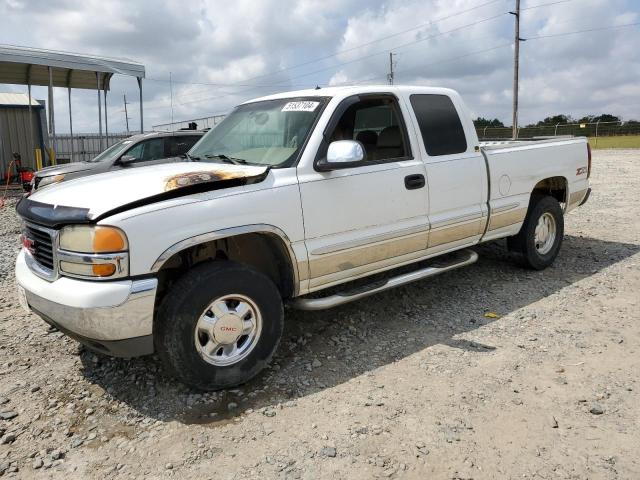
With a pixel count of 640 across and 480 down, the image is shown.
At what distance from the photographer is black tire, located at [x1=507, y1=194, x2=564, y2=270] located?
586cm

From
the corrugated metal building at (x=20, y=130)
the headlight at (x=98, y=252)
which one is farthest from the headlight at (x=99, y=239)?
the corrugated metal building at (x=20, y=130)

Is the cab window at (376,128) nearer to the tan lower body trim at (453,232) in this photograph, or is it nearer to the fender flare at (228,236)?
the tan lower body trim at (453,232)

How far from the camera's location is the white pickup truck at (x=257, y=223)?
3098mm

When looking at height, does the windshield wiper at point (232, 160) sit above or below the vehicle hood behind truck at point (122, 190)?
above

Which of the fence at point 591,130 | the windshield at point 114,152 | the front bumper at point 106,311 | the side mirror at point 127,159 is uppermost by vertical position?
the fence at point 591,130

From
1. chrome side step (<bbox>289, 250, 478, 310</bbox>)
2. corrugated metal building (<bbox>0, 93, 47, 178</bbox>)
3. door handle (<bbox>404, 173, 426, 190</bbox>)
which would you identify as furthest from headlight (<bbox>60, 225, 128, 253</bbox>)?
corrugated metal building (<bbox>0, 93, 47, 178</bbox>)

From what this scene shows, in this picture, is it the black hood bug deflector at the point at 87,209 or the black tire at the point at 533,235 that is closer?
the black hood bug deflector at the point at 87,209

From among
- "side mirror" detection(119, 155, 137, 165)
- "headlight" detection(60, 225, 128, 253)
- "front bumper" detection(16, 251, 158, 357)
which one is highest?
"side mirror" detection(119, 155, 137, 165)

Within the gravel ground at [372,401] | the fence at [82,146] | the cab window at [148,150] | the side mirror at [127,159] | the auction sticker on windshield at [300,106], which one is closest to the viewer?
the gravel ground at [372,401]

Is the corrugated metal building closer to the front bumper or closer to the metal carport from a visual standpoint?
the metal carport

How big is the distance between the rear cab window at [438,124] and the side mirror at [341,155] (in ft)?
3.47

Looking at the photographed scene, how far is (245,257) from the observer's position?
3.99 meters

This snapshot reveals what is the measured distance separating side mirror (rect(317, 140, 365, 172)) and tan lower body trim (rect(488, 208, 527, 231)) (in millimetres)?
2041

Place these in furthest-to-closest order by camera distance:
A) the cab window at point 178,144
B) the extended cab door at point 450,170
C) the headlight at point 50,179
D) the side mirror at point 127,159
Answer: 1. the cab window at point 178,144
2. the side mirror at point 127,159
3. the headlight at point 50,179
4. the extended cab door at point 450,170
